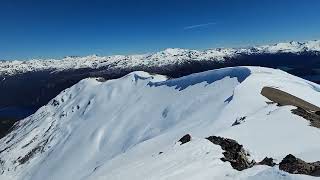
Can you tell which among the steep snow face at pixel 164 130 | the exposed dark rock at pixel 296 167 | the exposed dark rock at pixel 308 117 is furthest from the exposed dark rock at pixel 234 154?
the exposed dark rock at pixel 308 117

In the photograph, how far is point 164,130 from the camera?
8394 cm

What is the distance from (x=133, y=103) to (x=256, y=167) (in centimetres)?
11214

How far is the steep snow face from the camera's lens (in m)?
31.5

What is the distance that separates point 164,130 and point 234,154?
171 ft

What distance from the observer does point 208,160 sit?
30250 mm

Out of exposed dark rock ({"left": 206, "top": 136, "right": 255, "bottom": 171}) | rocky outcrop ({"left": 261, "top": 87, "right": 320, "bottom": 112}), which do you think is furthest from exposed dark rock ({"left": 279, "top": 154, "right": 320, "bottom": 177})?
rocky outcrop ({"left": 261, "top": 87, "right": 320, "bottom": 112})

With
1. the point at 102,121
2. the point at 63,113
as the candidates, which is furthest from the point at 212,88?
the point at 63,113

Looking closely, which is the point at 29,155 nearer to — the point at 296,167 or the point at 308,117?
the point at 308,117

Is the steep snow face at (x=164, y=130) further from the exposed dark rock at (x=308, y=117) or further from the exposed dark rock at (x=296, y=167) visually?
the exposed dark rock at (x=296, y=167)

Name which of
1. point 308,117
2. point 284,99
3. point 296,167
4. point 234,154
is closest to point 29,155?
point 284,99

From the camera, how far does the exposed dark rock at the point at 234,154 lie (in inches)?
1176

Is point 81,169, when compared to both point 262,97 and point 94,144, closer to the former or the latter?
point 94,144

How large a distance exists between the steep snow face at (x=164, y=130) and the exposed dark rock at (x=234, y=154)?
846 millimetres

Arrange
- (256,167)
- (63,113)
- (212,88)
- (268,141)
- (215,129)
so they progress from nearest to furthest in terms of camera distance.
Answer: (256,167) < (268,141) < (215,129) < (212,88) < (63,113)
